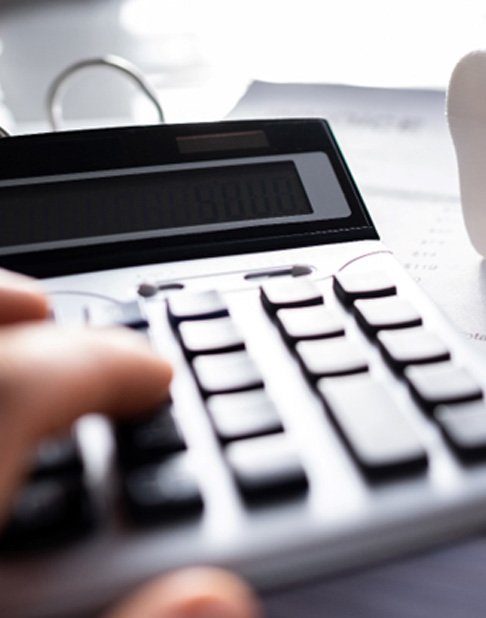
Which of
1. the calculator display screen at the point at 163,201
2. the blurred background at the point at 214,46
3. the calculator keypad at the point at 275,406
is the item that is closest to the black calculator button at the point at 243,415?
the calculator keypad at the point at 275,406

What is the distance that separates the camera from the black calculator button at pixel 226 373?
0.27m

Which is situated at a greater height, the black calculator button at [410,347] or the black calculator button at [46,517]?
the black calculator button at [410,347]

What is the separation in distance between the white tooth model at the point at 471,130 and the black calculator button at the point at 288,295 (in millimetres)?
112

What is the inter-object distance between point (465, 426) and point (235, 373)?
7 centimetres

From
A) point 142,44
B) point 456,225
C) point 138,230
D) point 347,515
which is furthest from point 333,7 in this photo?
point 347,515

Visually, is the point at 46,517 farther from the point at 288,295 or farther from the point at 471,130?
the point at 471,130

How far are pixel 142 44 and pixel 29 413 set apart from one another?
0.62 meters

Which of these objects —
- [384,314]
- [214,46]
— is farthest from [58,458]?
[214,46]

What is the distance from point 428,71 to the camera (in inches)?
27.4

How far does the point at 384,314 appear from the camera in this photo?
0.31 meters

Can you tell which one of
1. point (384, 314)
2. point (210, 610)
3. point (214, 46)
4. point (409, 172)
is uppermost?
point (214, 46)

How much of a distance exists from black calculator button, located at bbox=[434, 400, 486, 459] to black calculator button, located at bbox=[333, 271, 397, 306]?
0.07 m

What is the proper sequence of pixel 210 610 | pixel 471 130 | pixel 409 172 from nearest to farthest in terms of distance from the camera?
pixel 210 610, pixel 471 130, pixel 409 172

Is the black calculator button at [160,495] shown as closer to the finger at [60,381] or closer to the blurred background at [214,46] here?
the finger at [60,381]
